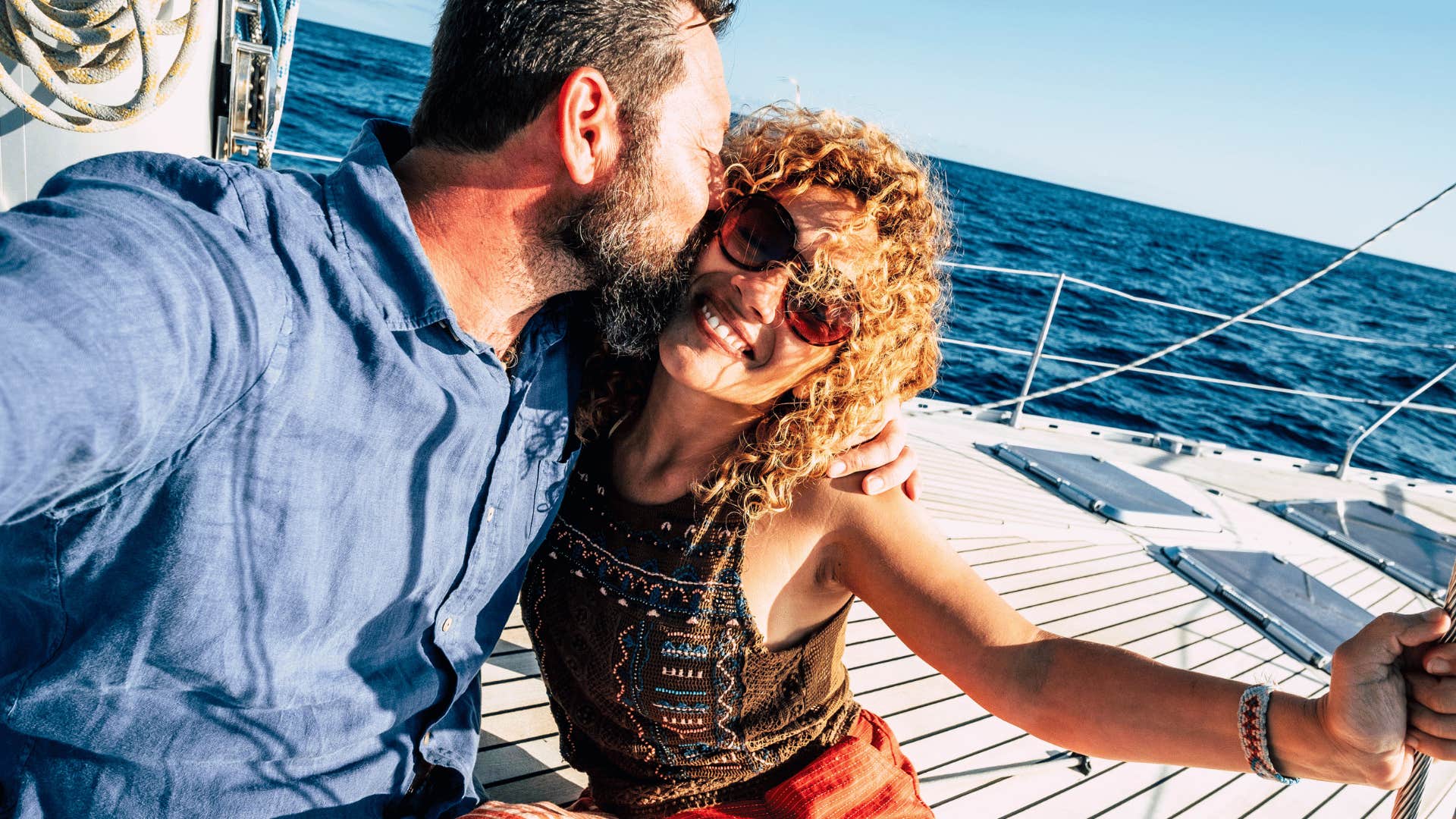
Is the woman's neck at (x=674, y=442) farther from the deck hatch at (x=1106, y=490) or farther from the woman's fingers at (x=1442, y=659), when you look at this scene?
the deck hatch at (x=1106, y=490)

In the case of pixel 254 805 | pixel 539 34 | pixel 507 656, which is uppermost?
pixel 539 34

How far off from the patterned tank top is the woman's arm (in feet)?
0.68

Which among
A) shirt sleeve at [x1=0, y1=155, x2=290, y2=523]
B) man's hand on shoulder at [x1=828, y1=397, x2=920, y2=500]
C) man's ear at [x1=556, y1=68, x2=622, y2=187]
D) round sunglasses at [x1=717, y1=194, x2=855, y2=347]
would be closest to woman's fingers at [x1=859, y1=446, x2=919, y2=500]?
man's hand on shoulder at [x1=828, y1=397, x2=920, y2=500]

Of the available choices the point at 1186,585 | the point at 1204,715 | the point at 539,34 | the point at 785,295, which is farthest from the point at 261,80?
the point at 1186,585

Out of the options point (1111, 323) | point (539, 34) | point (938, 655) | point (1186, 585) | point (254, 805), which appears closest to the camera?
point (254, 805)

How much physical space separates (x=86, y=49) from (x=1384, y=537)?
5982mm

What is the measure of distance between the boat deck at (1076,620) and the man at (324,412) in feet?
2.75

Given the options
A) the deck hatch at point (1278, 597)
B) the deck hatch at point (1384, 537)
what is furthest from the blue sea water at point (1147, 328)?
the deck hatch at point (1384, 537)

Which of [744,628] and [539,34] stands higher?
[539,34]

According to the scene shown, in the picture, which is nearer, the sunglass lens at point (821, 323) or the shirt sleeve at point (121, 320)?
the shirt sleeve at point (121, 320)

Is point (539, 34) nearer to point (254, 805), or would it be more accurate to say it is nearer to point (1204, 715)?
point (254, 805)

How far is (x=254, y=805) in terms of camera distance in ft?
4.28

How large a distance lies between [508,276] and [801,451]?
590 mm

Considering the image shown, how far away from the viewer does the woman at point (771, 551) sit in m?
1.59
